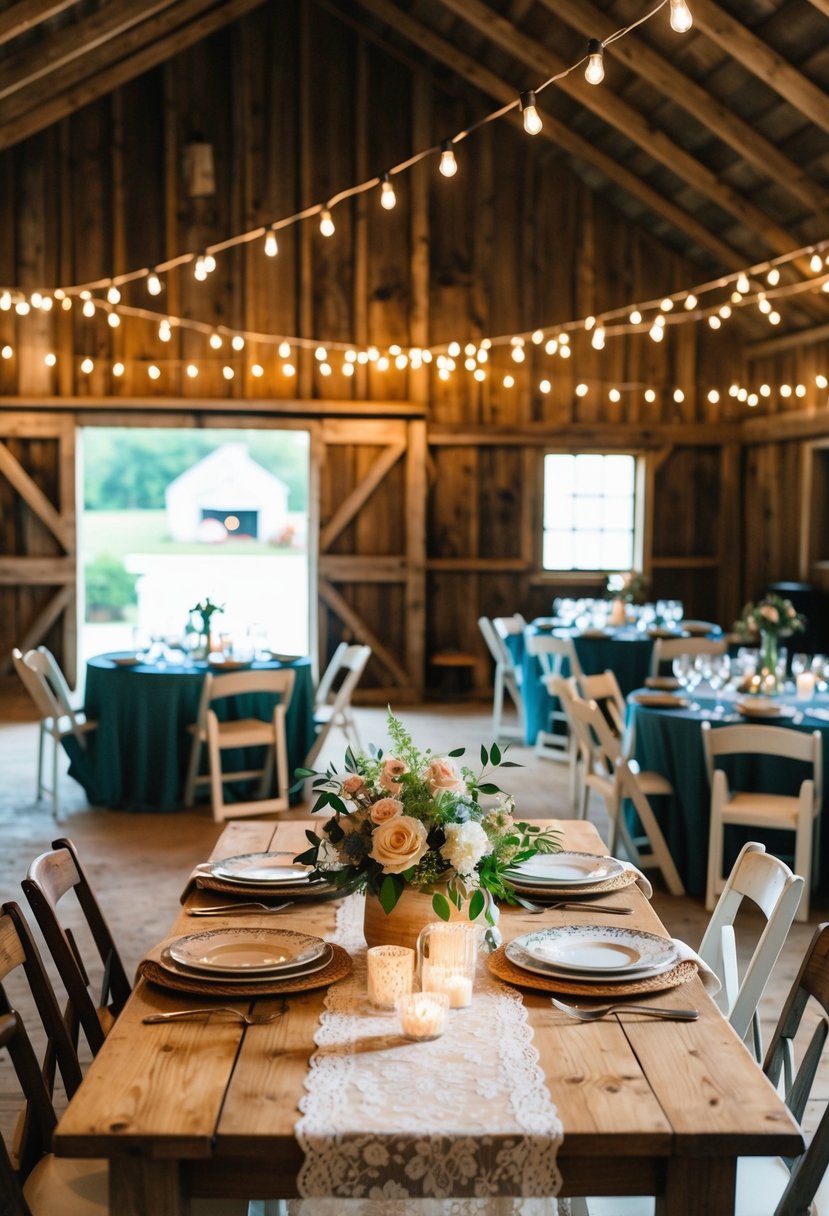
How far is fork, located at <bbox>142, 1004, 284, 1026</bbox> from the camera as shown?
83.2 inches

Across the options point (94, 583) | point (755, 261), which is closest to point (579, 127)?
point (755, 261)

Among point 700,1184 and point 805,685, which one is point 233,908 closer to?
point 700,1184

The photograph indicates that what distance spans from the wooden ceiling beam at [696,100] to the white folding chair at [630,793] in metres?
4.73

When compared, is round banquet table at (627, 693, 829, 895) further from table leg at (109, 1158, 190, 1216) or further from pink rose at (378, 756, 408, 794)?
table leg at (109, 1158, 190, 1216)

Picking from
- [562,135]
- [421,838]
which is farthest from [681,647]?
[421,838]

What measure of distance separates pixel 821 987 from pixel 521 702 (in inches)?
290

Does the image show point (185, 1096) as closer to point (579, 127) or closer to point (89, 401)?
point (89, 401)

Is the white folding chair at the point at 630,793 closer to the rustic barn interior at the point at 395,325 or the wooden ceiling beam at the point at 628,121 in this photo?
the rustic barn interior at the point at 395,325

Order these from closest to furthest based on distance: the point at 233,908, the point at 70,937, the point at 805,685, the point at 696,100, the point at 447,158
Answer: the point at 233,908
the point at 70,937
the point at 447,158
the point at 805,685
the point at 696,100

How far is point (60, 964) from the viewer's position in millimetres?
2562

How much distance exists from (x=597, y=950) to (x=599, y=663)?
6418 millimetres

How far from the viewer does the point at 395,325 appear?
11344 mm

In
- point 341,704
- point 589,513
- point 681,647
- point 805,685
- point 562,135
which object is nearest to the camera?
point 805,685

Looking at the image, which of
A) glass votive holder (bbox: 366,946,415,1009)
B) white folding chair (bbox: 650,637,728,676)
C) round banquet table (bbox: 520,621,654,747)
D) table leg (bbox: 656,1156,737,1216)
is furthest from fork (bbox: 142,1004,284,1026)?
round banquet table (bbox: 520,621,654,747)
